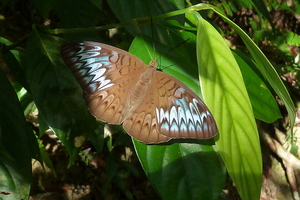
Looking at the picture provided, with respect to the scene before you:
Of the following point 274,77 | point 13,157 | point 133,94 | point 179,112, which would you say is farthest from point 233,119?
point 13,157

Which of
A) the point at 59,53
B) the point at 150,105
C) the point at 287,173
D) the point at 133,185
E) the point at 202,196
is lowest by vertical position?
the point at 287,173

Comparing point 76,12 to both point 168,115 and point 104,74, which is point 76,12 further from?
point 168,115

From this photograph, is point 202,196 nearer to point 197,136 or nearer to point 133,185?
point 197,136

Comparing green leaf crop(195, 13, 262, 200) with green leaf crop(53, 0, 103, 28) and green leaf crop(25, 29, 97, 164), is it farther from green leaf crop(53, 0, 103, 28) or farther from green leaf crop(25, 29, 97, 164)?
green leaf crop(53, 0, 103, 28)

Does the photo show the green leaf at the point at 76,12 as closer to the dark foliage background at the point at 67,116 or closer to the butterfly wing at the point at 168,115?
the dark foliage background at the point at 67,116

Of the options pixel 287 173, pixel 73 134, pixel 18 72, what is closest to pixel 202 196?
pixel 73 134

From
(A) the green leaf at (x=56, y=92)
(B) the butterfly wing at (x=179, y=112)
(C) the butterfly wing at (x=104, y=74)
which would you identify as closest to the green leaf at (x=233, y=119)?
(B) the butterfly wing at (x=179, y=112)

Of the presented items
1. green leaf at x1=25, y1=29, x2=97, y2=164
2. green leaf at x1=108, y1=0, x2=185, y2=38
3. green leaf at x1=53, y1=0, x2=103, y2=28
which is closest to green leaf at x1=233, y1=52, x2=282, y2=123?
green leaf at x1=108, y1=0, x2=185, y2=38
